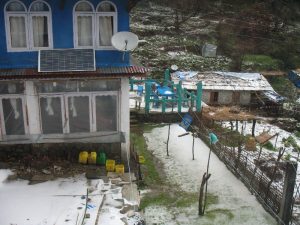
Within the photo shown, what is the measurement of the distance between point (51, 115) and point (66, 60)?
2193mm

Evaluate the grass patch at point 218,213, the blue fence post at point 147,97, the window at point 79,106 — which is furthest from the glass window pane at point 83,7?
the blue fence post at point 147,97

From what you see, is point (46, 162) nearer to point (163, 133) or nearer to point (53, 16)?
point (53, 16)

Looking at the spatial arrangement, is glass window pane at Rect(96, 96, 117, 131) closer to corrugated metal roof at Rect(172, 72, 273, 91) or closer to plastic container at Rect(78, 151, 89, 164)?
plastic container at Rect(78, 151, 89, 164)

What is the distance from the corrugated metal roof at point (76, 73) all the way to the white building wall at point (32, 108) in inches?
26.6

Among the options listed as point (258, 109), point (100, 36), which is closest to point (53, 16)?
point (100, 36)

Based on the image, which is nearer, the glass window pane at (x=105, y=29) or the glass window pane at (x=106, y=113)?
the glass window pane at (x=105, y=29)

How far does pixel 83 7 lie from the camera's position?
12625 millimetres

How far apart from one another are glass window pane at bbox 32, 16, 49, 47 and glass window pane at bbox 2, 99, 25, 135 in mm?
2138

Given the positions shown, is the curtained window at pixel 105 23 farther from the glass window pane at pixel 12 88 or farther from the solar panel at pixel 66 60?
the glass window pane at pixel 12 88

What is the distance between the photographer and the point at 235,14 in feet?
159

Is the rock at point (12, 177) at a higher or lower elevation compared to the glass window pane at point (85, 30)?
lower

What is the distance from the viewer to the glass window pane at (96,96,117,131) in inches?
536

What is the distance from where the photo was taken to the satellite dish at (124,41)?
12.4 meters

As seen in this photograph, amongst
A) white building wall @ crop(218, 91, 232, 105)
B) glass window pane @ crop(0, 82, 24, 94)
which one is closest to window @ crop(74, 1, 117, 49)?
glass window pane @ crop(0, 82, 24, 94)
